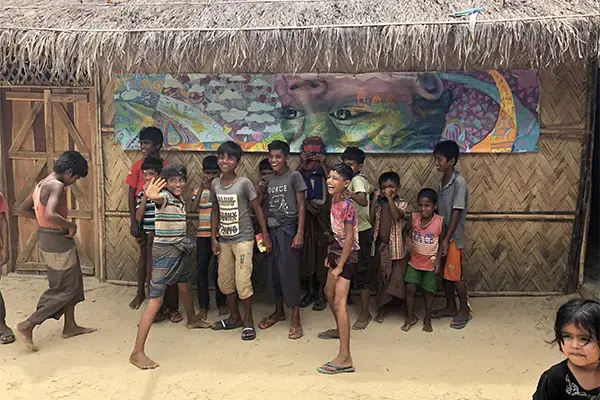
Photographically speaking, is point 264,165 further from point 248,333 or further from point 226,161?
point 248,333

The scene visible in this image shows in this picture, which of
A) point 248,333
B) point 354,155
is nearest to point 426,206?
point 354,155

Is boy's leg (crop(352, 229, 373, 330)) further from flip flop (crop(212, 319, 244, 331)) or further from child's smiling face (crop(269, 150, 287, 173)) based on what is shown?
flip flop (crop(212, 319, 244, 331))

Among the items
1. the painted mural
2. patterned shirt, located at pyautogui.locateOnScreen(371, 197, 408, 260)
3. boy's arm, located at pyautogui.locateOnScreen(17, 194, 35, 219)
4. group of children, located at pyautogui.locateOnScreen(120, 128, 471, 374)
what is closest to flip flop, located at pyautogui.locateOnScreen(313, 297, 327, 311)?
group of children, located at pyautogui.locateOnScreen(120, 128, 471, 374)

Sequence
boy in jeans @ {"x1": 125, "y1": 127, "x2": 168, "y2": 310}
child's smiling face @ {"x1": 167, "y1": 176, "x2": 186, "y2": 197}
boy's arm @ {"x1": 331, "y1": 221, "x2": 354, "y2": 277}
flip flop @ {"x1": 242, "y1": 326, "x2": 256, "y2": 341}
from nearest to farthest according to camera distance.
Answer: boy's arm @ {"x1": 331, "y1": 221, "x2": 354, "y2": 277}
child's smiling face @ {"x1": 167, "y1": 176, "x2": 186, "y2": 197}
flip flop @ {"x1": 242, "y1": 326, "x2": 256, "y2": 341}
boy in jeans @ {"x1": 125, "y1": 127, "x2": 168, "y2": 310}

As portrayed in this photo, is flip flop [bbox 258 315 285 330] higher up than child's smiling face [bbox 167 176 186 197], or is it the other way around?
child's smiling face [bbox 167 176 186 197]

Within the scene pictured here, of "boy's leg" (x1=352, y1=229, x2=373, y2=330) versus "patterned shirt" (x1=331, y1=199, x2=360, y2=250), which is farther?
"boy's leg" (x1=352, y1=229, x2=373, y2=330)

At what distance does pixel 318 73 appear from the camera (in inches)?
211

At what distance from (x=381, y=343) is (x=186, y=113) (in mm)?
2975

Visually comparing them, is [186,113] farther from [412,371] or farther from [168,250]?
[412,371]

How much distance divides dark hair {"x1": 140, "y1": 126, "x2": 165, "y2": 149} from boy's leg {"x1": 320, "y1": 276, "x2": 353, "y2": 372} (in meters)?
2.32

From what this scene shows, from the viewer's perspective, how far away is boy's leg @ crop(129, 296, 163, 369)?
411 cm

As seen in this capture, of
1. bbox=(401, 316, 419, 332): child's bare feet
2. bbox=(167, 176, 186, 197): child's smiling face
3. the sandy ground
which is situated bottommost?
the sandy ground

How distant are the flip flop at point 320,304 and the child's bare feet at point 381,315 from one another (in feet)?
1.72

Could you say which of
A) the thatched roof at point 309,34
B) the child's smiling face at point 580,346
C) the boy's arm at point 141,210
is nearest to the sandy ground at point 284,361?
the boy's arm at point 141,210
